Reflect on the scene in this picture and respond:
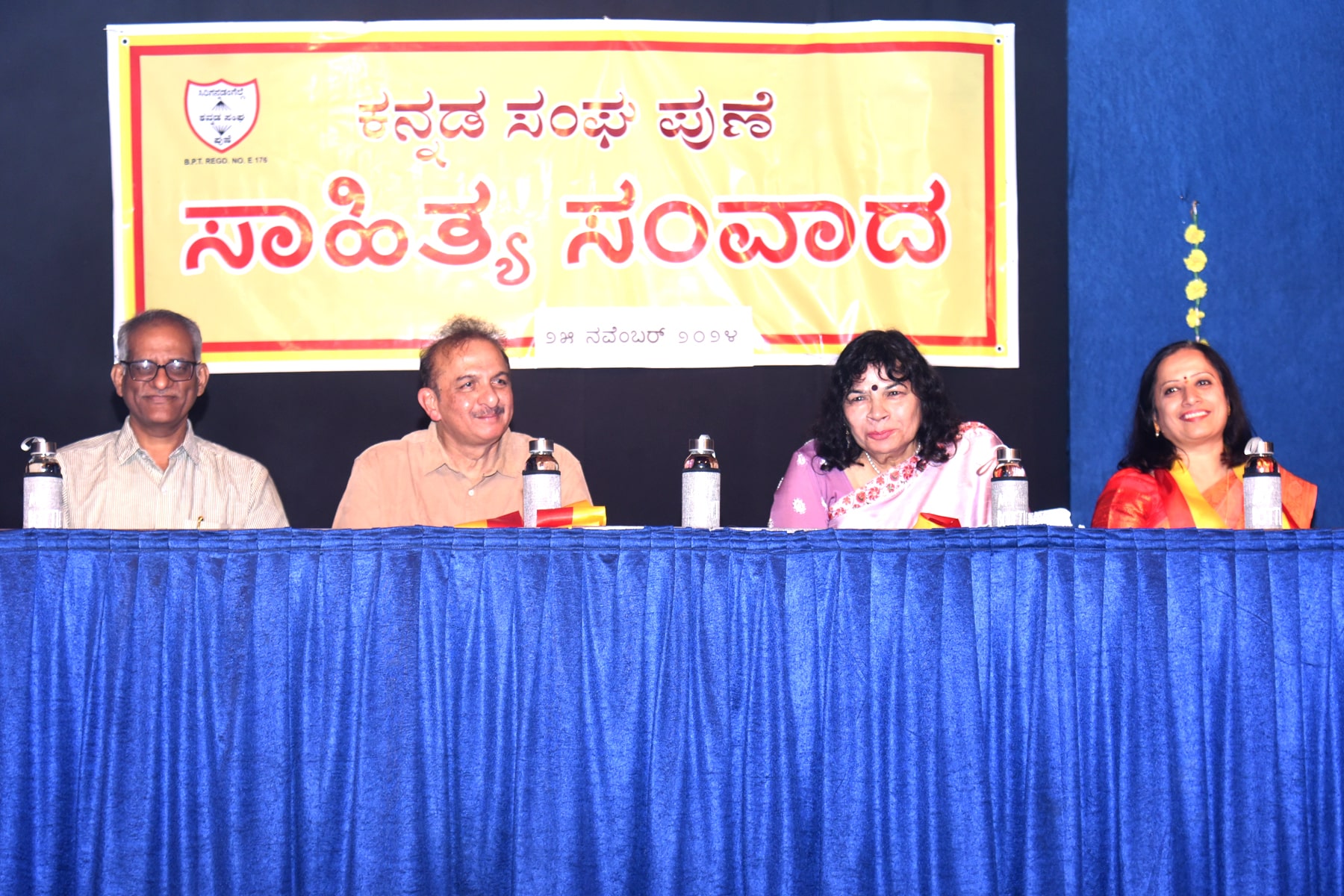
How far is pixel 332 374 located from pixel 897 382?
1.67 meters

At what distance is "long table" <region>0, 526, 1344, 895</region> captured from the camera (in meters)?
1.41

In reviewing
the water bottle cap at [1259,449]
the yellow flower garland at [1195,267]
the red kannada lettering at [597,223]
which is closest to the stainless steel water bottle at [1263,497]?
the water bottle cap at [1259,449]

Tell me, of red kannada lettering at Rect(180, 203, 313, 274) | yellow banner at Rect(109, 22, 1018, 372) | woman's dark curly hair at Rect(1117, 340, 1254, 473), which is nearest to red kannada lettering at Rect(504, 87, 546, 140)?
yellow banner at Rect(109, 22, 1018, 372)

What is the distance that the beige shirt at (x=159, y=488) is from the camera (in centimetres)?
245

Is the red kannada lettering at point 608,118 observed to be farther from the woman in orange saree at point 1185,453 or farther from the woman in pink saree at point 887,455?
the woman in orange saree at point 1185,453

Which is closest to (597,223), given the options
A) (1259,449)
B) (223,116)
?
(223,116)

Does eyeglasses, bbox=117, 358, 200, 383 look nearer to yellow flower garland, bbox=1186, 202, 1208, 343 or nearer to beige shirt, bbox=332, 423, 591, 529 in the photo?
beige shirt, bbox=332, 423, 591, 529

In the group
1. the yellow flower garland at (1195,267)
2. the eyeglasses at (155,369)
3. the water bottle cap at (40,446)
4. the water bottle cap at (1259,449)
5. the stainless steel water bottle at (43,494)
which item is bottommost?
the stainless steel water bottle at (43,494)

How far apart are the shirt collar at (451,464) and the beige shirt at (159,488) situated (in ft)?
1.20

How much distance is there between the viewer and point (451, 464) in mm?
2424

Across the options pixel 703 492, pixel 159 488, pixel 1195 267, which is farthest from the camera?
pixel 1195 267

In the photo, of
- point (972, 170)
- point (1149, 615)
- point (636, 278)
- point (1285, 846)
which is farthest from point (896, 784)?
point (972, 170)

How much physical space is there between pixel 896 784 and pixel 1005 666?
217mm

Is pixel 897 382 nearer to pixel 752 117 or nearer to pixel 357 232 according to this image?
pixel 752 117
